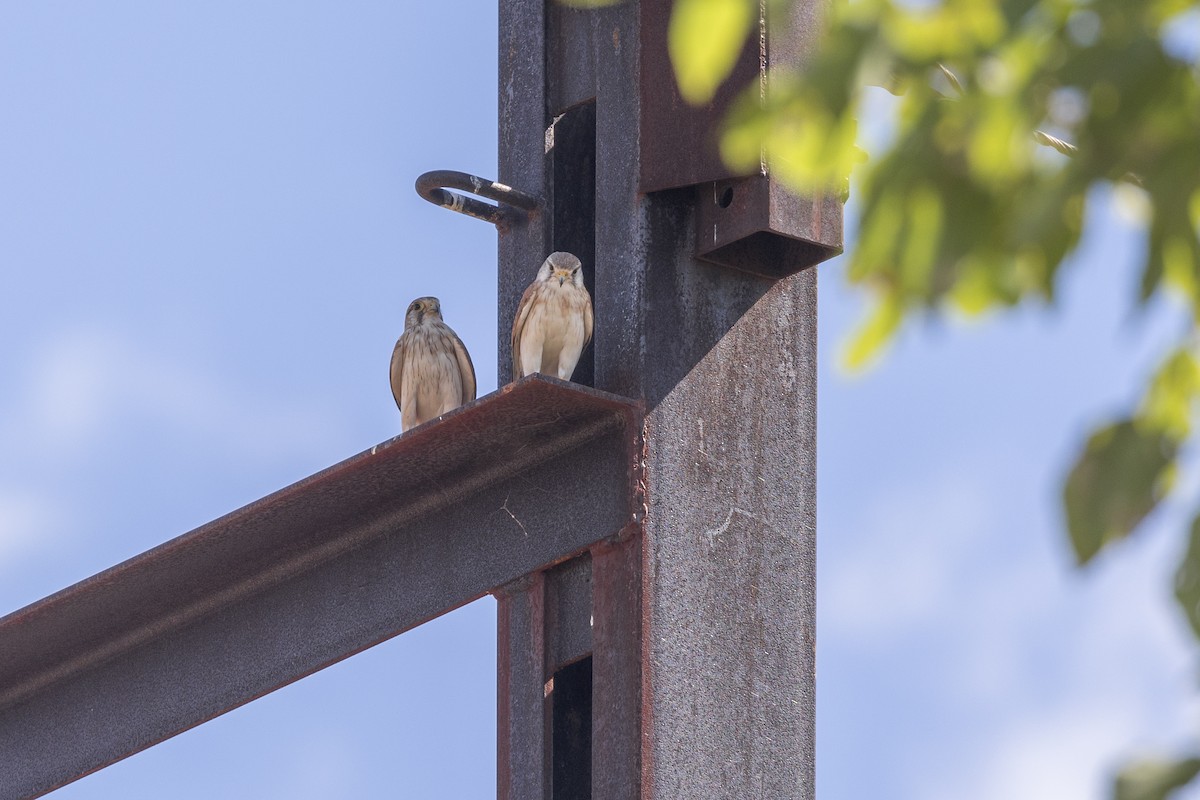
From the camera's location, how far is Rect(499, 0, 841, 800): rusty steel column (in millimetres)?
5543

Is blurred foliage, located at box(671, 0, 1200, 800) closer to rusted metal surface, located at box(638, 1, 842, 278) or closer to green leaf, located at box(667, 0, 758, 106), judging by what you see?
green leaf, located at box(667, 0, 758, 106)

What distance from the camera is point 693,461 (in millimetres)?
5848

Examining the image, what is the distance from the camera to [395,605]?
6402 millimetres

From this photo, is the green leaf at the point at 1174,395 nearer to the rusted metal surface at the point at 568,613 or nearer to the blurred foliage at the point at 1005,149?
the blurred foliage at the point at 1005,149

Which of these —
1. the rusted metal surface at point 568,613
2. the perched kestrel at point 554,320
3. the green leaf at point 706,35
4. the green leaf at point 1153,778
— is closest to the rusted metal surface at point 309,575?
the rusted metal surface at point 568,613

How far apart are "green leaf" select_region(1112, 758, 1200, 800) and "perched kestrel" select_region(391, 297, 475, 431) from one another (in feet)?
24.8

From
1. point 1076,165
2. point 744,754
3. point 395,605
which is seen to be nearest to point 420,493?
point 395,605

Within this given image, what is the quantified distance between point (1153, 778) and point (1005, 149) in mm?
638

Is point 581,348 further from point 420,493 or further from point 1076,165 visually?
point 1076,165

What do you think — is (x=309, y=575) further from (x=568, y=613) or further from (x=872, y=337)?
(x=872, y=337)

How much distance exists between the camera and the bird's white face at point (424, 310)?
31.8ft

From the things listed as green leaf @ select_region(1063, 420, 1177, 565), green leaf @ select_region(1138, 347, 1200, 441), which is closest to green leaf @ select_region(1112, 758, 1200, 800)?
green leaf @ select_region(1063, 420, 1177, 565)

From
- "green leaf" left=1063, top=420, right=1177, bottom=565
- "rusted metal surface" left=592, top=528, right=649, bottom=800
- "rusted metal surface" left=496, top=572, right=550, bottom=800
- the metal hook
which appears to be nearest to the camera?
"green leaf" left=1063, top=420, right=1177, bottom=565

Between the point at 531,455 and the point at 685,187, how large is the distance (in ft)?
Answer: 3.35
